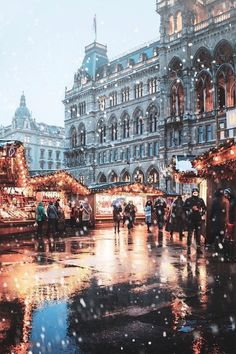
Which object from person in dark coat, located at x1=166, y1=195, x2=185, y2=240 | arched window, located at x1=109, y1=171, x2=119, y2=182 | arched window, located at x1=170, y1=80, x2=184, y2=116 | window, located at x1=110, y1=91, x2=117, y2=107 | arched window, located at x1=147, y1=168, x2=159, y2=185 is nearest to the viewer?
person in dark coat, located at x1=166, y1=195, x2=185, y2=240

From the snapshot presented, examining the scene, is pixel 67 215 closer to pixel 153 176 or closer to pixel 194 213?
pixel 194 213

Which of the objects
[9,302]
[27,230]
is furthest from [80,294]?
[27,230]

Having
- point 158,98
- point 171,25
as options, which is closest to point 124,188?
point 158,98

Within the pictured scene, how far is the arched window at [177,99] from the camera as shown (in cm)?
4910

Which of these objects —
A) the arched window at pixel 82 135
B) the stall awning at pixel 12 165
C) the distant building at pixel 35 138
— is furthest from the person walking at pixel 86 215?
the distant building at pixel 35 138

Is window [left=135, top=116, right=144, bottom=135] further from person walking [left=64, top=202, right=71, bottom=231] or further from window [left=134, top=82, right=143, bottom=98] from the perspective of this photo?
person walking [left=64, top=202, right=71, bottom=231]

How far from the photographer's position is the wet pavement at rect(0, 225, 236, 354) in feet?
14.7

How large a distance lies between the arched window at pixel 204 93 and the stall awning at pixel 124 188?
1722cm

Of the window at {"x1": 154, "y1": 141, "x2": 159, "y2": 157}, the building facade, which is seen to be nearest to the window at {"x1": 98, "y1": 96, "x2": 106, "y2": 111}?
the building facade

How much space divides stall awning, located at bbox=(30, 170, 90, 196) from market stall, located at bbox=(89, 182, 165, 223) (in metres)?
1.42

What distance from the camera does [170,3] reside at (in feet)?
164

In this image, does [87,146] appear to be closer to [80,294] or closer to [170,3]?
[170,3]

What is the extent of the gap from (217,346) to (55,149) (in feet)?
322

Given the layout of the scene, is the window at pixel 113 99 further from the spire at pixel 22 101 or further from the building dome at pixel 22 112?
the spire at pixel 22 101
